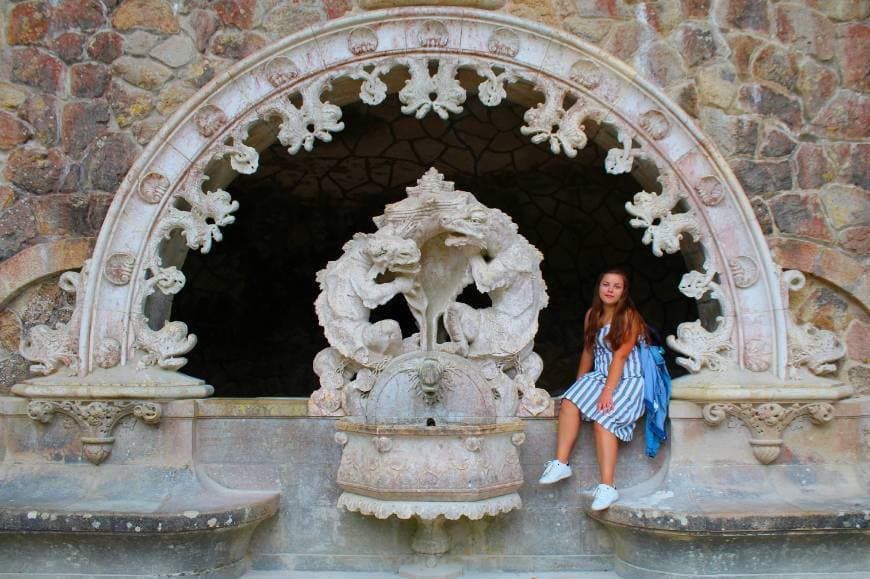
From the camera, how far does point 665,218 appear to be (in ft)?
14.5

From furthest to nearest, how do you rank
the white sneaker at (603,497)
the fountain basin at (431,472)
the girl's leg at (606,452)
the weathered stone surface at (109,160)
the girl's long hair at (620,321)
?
the weathered stone surface at (109,160)
the girl's long hair at (620,321)
the girl's leg at (606,452)
the white sneaker at (603,497)
the fountain basin at (431,472)

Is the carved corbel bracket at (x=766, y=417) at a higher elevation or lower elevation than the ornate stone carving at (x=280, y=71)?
lower

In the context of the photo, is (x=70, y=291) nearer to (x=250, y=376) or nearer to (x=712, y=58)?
(x=250, y=376)

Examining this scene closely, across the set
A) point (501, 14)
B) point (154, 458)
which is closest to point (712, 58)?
point (501, 14)

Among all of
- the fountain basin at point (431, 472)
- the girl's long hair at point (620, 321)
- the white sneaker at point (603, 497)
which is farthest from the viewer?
the girl's long hair at point (620, 321)

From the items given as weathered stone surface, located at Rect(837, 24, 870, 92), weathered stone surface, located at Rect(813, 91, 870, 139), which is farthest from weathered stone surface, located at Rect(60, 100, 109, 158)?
weathered stone surface, located at Rect(837, 24, 870, 92)

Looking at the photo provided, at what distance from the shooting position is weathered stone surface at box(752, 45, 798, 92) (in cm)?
453

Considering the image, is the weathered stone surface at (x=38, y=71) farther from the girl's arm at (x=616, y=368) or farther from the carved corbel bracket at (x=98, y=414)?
the girl's arm at (x=616, y=368)

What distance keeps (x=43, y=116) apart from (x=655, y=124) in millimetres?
3157

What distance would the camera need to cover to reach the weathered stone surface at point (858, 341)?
4402 millimetres

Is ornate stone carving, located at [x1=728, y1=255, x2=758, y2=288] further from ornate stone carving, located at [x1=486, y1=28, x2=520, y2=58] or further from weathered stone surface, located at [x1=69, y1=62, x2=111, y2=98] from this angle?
weathered stone surface, located at [x1=69, y1=62, x2=111, y2=98]

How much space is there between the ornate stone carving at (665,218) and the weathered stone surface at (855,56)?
1.07 m

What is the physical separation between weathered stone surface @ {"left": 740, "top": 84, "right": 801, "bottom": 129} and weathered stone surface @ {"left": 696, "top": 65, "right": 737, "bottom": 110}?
0.07 m

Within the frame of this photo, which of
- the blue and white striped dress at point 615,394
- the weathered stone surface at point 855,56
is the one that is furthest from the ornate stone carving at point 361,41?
the weathered stone surface at point 855,56
